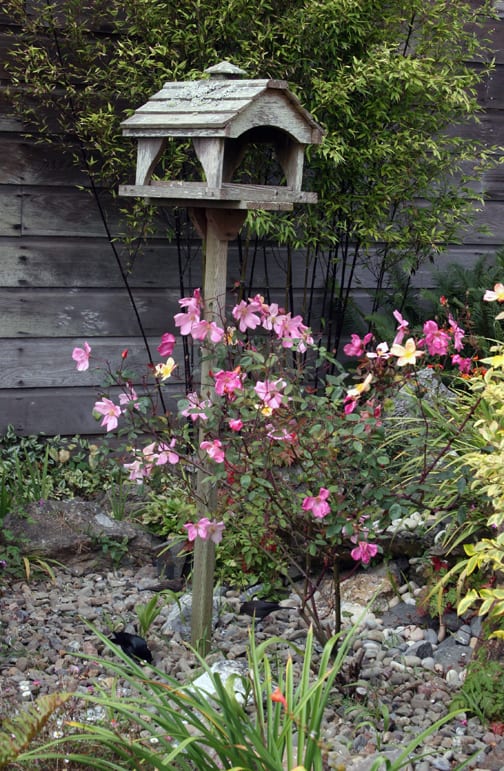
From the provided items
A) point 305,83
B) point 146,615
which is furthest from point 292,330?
point 305,83

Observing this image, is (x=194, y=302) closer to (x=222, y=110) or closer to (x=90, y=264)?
(x=222, y=110)

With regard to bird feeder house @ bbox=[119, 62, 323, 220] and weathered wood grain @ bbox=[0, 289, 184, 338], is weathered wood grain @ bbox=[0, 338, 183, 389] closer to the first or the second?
weathered wood grain @ bbox=[0, 289, 184, 338]

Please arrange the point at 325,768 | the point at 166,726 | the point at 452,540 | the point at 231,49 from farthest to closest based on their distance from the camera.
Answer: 1. the point at 231,49
2. the point at 452,540
3. the point at 325,768
4. the point at 166,726

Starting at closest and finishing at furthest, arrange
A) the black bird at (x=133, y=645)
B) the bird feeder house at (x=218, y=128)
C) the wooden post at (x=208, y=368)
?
the bird feeder house at (x=218, y=128), the wooden post at (x=208, y=368), the black bird at (x=133, y=645)

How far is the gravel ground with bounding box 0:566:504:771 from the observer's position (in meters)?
2.49

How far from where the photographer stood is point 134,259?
4516 mm

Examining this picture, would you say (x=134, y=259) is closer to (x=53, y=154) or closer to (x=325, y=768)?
(x=53, y=154)

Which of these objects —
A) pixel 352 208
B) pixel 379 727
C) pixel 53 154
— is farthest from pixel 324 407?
pixel 53 154

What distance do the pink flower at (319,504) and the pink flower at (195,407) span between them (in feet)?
1.24

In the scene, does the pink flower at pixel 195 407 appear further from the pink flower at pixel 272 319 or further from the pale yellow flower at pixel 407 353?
the pale yellow flower at pixel 407 353

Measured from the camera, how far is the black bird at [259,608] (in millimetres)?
3268

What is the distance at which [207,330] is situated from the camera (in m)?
2.68

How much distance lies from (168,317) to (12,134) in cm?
115

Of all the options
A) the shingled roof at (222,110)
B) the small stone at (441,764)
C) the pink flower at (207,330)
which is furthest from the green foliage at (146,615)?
the shingled roof at (222,110)
